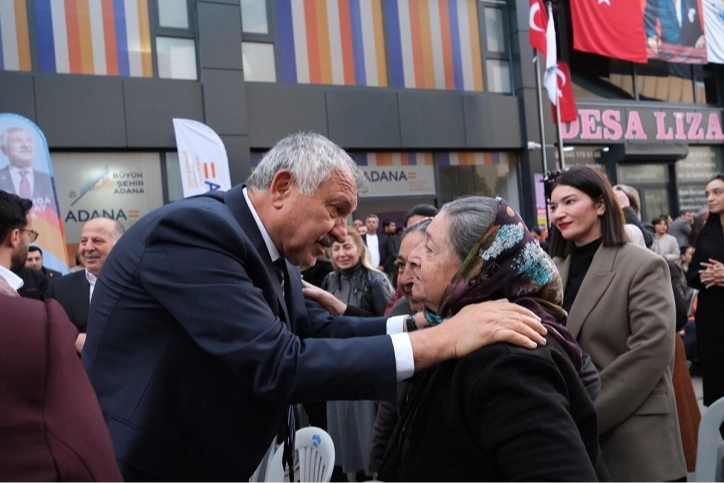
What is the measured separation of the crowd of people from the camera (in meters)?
1.12

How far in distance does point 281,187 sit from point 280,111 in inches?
385

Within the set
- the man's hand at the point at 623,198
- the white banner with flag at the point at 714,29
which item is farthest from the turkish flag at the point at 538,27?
the man's hand at the point at 623,198

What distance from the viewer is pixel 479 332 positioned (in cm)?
162

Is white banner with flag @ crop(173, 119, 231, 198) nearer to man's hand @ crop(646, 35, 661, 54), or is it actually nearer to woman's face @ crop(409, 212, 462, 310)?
woman's face @ crop(409, 212, 462, 310)

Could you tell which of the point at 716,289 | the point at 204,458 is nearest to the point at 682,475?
the point at 204,458

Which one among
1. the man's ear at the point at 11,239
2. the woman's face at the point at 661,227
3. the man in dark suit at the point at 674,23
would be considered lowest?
the woman's face at the point at 661,227

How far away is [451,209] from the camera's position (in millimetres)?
1919

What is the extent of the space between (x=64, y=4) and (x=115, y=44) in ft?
2.93

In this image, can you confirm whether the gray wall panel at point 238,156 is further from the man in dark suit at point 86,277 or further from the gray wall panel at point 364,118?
the man in dark suit at point 86,277

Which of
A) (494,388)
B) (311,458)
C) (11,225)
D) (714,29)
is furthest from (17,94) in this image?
(714,29)

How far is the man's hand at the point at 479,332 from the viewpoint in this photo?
1.60 m

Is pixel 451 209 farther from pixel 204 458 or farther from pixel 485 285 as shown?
pixel 204 458

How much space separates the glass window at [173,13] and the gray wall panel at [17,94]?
7.53ft

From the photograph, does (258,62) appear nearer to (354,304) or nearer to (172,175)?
(172,175)
